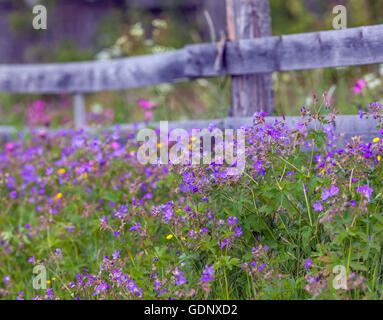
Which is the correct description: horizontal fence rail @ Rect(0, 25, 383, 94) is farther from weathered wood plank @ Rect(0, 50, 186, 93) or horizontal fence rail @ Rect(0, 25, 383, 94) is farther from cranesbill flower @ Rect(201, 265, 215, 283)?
cranesbill flower @ Rect(201, 265, 215, 283)

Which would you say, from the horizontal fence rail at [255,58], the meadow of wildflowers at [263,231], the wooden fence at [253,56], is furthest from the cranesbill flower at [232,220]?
the horizontal fence rail at [255,58]

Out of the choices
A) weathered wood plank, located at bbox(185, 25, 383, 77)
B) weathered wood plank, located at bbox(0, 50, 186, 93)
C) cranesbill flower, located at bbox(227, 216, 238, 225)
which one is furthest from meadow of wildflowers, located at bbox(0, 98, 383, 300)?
weathered wood plank, located at bbox(0, 50, 186, 93)

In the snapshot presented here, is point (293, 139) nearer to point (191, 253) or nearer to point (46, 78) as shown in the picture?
point (191, 253)

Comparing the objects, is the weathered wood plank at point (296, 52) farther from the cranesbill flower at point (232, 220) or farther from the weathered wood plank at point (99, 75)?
the cranesbill flower at point (232, 220)

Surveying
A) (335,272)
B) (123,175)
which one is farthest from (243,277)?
(123,175)

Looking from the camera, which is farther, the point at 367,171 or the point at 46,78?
the point at 46,78

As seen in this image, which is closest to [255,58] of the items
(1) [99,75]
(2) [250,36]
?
(2) [250,36]

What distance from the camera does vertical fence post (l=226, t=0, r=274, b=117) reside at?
3.61 metres

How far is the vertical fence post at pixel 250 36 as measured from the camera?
3609mm

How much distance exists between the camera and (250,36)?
12.0 ft

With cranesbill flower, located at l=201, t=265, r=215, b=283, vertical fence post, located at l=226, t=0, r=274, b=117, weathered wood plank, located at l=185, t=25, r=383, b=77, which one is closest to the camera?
cranesbill flower, located at l=201, t=265, r=215, b=283

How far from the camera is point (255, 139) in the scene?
7.37ft

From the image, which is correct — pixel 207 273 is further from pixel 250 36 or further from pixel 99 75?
pixel 99 75

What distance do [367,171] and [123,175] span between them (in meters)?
1.65
